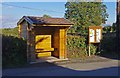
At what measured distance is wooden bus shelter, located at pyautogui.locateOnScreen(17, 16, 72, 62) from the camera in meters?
15.8

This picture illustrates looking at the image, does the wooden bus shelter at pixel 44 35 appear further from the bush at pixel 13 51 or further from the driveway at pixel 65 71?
the driveway at pixel 65 71

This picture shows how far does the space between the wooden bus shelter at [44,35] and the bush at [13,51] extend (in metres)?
0.36

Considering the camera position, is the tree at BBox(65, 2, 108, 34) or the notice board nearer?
the notice board

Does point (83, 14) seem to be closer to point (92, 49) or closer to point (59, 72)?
point (92, 49)

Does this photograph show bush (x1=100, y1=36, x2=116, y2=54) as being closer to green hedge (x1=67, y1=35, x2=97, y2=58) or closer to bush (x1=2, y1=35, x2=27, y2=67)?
green hedge (x1=67, y1=35, x2=97, y2=58)

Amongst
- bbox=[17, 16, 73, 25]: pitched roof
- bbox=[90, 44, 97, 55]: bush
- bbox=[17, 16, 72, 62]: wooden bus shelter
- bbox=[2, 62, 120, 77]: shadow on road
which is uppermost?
bbox=[17, 16, 73, 25]: pitched roof

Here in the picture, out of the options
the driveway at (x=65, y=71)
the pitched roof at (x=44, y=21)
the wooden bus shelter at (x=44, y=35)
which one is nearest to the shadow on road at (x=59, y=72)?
→ the driveway at (x=65, y=71)

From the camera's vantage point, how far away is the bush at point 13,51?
14734 mm

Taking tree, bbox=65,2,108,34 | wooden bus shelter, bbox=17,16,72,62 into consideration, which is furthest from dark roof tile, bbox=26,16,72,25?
tree, bbox=65,2,108,34

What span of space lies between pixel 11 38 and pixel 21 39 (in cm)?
70

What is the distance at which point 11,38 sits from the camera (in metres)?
15.4

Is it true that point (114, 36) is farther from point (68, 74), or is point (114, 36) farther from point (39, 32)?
point (68, 74)

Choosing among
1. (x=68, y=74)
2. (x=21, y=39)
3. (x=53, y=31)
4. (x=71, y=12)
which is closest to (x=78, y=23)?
(x=71, y=12)

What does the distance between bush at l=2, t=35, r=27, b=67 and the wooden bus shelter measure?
361 millimetres
